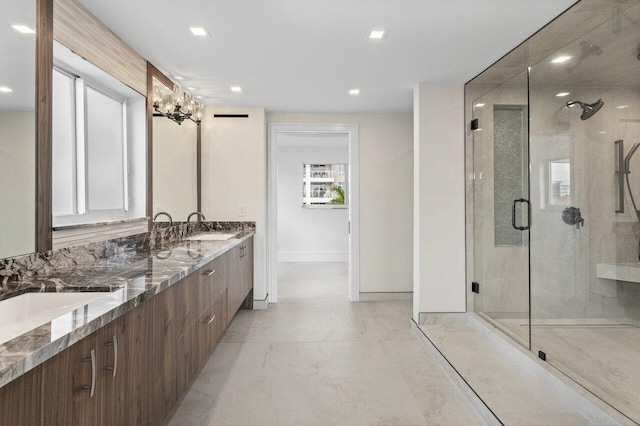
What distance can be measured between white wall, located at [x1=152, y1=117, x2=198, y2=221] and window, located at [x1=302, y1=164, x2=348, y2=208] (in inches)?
144

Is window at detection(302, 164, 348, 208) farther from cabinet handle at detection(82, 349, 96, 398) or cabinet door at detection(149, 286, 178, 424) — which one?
cabinet handle at detection(82, 349, 96, 398)

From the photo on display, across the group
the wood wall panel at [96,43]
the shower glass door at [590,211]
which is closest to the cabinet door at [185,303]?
the wood wall panel at [96,43]

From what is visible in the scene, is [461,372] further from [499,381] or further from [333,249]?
[333,249]

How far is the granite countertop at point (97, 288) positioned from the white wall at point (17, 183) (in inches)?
7.3

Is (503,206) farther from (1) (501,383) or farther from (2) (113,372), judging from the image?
(2) (113,372)

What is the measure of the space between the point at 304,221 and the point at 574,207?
5.56 meters

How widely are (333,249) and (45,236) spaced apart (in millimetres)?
5998

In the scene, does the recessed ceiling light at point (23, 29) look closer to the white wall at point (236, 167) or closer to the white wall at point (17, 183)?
the white wall at point (17, 183)

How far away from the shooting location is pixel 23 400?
843 mm

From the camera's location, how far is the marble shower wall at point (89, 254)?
160 cm

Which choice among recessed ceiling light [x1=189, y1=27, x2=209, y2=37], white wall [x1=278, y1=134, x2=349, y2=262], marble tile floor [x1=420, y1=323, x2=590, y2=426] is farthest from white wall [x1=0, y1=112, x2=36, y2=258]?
white wall [x1=278, y1=134, x2=349, y2=262]

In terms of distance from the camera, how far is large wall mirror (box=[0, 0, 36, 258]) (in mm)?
1525

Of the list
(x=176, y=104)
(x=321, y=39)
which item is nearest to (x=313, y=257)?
(x=176, y=104)

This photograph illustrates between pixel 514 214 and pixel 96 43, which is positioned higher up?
pixel 96 43
